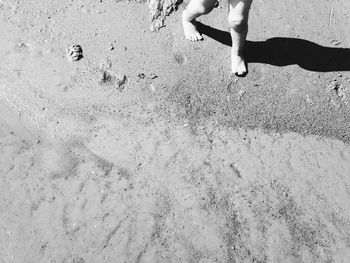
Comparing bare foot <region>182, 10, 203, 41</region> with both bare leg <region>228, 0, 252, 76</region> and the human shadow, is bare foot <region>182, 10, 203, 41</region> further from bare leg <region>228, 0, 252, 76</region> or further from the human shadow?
bare leg <region>228, 0, 252, 76</region>

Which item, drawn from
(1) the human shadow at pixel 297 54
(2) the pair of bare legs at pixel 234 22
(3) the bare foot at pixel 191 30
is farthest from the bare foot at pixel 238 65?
(3) the bare foot at pixel 191 30

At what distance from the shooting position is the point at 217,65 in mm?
3561

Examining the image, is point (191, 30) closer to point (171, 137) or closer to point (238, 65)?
point (238, 65)

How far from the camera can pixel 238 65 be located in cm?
345

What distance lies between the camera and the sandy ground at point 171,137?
9.79 feet

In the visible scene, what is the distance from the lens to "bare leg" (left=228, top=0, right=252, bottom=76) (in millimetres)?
2828

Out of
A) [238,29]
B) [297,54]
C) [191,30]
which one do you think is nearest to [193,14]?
[191,30]

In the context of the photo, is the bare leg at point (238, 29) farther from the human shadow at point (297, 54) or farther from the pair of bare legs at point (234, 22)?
the human shadow at point (297, 54)

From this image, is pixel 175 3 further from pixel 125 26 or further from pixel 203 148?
pixel 203 148

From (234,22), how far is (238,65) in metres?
0.57

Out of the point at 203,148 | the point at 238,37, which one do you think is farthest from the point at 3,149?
the point at 238,37

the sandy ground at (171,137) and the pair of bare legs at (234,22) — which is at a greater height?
the pair of bare legs at (234,22)

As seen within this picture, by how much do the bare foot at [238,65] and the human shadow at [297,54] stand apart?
109mm

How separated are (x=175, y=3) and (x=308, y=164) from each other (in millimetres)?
1868
